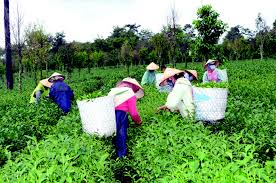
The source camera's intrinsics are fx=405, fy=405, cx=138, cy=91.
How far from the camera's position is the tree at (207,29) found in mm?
20641

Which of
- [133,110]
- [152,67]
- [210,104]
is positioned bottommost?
[133,110]

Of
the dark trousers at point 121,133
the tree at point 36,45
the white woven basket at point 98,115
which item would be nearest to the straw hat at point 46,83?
the dark trousers at point 121,133

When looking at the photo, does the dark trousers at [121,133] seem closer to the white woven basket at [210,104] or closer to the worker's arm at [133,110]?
the worker's arm at [133,110]

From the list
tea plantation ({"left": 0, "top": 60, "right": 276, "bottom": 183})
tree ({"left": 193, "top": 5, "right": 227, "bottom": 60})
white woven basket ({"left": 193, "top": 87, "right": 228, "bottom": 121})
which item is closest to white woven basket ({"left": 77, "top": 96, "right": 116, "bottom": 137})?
tea plantation ({"left": 0, "top": 60, "right": 276, "bottom": 183})

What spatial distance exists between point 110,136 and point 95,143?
0.84 metres

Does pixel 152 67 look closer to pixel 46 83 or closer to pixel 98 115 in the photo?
pixel 46 83

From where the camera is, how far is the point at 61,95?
8820 mm

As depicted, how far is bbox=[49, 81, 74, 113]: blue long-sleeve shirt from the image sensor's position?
8.83 metres

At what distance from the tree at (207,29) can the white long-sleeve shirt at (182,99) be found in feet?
50.1

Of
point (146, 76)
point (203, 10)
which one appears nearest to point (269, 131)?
Result: point (146, 76)

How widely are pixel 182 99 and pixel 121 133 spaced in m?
1.08

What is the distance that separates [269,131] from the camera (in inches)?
200

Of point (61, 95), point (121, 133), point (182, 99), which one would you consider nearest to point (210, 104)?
point (182, 99)

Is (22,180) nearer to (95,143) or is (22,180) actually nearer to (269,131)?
(95,143)
